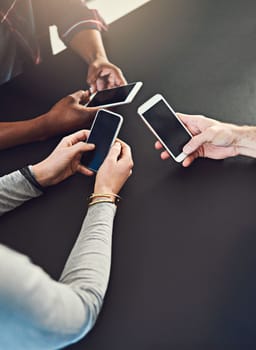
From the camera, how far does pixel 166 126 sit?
78 cm

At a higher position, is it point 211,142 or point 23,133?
point 23,133

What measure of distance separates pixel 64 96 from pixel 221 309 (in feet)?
1.98

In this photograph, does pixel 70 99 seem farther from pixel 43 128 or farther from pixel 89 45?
pixel 89 45

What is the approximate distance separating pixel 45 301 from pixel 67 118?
0.48m

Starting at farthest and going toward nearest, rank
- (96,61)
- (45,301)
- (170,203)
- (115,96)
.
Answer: (96,61) < (115,96) < (170,203) < (45,301)

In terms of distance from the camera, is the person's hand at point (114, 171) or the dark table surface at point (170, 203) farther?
the person's hand at point (114, 171)

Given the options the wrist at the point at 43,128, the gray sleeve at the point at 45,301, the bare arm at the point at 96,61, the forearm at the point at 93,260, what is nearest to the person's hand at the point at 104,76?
the bare arm at the point at 96,61

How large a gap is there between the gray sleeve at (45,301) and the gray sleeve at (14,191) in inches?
8.8

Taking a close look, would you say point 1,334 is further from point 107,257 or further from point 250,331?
point 250,331

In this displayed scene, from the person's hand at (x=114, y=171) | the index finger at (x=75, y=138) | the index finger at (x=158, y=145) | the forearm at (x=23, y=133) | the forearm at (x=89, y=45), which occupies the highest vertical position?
the forearm at (x=89, y=45)

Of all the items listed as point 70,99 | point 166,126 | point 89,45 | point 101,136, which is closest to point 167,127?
point 166,126

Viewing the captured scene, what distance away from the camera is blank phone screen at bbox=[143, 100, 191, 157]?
77 centimetres

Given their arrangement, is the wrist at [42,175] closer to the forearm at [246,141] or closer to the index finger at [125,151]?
the index finger at [125,151]

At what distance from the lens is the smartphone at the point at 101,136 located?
77cm
